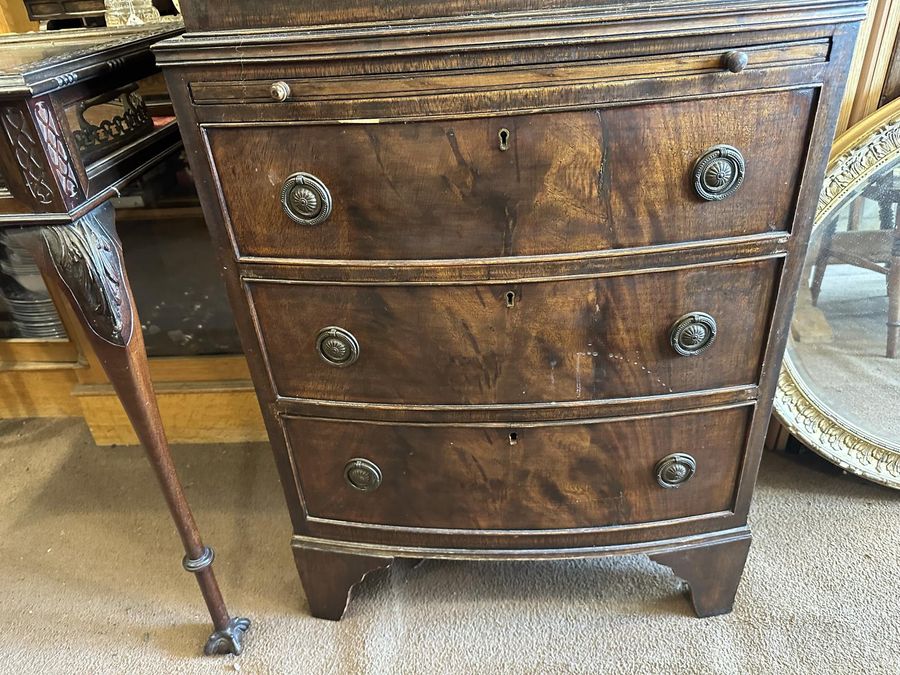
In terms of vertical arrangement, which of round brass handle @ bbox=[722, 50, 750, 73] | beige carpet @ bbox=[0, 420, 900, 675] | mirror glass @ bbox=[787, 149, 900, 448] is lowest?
beige carpet @ bbox=[0, 420, 900, 675]

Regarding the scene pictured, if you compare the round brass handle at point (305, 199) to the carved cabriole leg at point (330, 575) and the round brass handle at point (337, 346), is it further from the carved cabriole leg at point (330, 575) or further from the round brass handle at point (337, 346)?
the carved cabriole leg at point (330, 575)

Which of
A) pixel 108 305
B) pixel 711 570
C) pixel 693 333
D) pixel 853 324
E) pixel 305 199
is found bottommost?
pixel 711 570

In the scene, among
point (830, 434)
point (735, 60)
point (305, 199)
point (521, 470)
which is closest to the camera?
point (735, 60)

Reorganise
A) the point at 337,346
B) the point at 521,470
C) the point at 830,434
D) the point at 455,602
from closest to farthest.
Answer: the point at 337,346 < the point at 521,470 < the point at 455,602 < the point at 830,434

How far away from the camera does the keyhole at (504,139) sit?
32.1 inches

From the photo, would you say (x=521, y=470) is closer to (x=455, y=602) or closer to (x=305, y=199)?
(x=455, y=602)

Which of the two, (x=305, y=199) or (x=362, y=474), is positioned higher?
(x=305, y=199)

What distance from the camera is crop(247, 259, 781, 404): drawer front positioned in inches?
36.4

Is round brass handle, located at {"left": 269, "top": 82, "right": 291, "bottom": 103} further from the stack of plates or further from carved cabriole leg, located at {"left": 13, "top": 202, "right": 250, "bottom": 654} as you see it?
the stack of plates

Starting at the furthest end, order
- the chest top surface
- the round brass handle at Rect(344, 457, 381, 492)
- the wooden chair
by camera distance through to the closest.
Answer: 1. the wooden chair
2. the round brass handle at Rect(344, 457, 381, 492)
3. the chest top surface

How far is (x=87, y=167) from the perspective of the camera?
0.89 metres

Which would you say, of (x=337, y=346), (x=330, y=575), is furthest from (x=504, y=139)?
(x=330, y=575)

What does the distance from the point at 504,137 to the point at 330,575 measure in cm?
86

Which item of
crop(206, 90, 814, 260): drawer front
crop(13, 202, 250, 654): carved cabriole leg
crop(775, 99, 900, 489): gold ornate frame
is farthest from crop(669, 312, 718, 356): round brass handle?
crop(13, 202, 250, 654): carved cabriole leg
